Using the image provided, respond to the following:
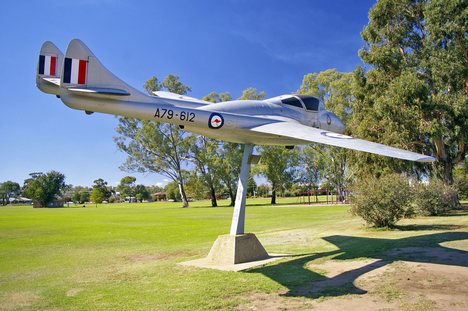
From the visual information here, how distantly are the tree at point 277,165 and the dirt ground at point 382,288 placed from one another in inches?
1966

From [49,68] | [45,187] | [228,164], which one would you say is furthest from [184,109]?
[45,187]

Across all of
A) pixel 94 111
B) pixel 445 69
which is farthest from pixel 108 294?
pixel 445 69

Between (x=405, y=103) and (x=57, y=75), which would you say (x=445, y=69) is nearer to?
(x=405, y=103)

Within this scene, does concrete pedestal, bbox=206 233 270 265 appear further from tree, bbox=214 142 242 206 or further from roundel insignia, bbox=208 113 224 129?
tree, bbox=214 142 242 206

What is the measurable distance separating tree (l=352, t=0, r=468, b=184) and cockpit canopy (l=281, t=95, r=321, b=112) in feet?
48.5

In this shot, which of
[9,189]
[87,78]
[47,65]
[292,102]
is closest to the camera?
[87,78]

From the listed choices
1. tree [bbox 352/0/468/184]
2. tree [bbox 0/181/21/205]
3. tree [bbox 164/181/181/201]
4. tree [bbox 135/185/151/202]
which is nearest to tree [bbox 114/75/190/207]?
tree [bbox 352/0/468/184]

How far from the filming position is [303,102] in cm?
1113

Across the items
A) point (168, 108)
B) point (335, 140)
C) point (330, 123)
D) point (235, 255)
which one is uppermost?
point (330, 123)

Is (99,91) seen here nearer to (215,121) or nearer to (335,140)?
(215,121)

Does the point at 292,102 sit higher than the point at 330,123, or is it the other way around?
the point at 292,102

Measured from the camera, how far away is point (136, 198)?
497 feet

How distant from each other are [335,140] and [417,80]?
18743mm

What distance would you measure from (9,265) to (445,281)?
37.3 feet
